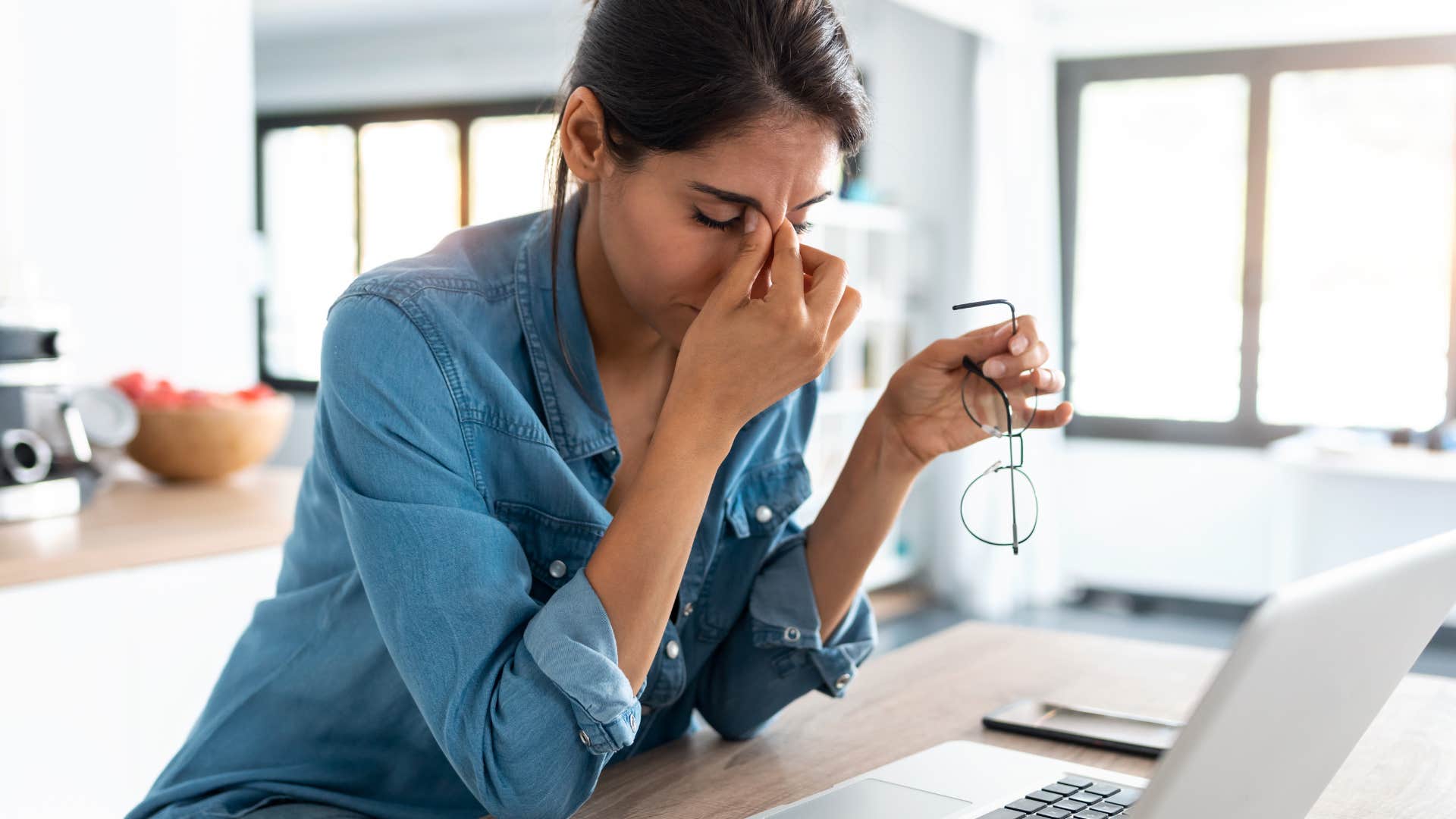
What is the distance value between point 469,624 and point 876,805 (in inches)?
12.6

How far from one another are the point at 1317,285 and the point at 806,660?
14.6ft

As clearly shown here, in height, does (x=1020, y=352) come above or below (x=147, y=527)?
above

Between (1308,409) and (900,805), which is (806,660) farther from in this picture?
(1308,409)

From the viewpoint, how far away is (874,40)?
17.9ft

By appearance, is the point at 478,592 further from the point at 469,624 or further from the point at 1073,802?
the point at 1073,802

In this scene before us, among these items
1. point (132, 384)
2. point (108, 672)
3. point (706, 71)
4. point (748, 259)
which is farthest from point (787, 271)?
point (132, 384)

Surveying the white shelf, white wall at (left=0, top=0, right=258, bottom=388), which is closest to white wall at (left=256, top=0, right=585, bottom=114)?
the white shelf

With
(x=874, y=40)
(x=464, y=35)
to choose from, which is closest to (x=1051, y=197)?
(x=874, y=40)

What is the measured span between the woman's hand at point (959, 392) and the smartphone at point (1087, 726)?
0.24 m

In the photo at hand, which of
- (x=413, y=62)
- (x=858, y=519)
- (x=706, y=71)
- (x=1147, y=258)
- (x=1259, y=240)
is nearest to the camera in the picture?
(x=706, y=71)

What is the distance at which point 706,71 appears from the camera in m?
0.99

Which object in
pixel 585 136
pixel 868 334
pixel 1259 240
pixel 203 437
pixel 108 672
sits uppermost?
pixel 1259 240

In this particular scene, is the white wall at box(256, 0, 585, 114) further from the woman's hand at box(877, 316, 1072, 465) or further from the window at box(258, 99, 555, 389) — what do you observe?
the woman's hand at box(877, 316, 1072, 465)

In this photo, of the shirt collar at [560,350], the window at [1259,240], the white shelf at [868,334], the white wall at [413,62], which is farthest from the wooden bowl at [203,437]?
the window at [1259,240]
